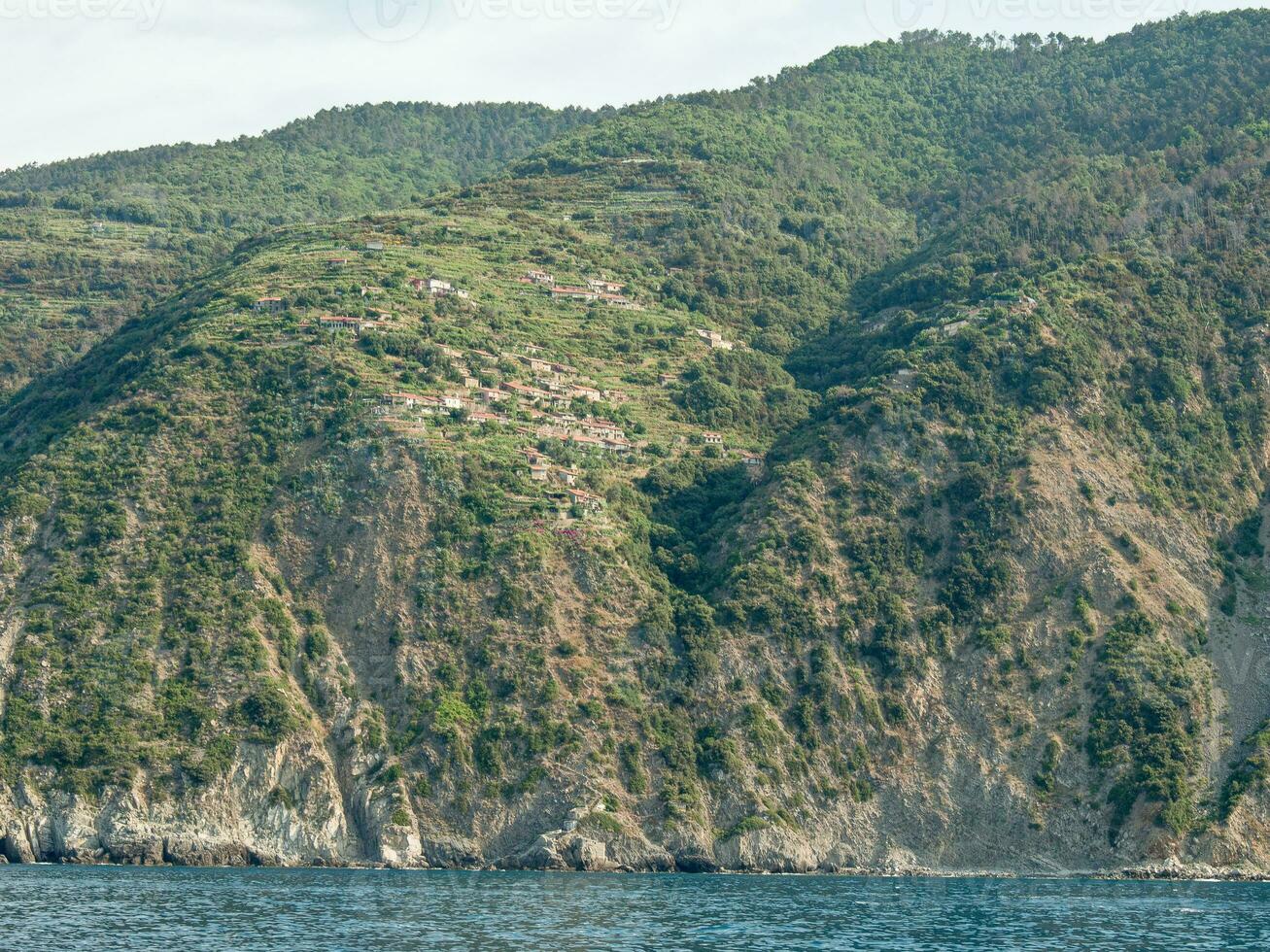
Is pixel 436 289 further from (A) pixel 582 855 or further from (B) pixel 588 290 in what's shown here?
(A) pixel 582 855

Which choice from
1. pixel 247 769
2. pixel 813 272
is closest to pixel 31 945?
pixel 247 769

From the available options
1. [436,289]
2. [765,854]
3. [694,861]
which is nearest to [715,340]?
[436,289]

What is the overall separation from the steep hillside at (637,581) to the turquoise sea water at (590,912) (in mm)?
6547

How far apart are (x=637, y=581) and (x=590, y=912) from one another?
42.0 m

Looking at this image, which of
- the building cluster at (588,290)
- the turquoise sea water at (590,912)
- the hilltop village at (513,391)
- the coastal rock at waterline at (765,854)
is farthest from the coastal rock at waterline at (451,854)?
the building cluster at (588,290)

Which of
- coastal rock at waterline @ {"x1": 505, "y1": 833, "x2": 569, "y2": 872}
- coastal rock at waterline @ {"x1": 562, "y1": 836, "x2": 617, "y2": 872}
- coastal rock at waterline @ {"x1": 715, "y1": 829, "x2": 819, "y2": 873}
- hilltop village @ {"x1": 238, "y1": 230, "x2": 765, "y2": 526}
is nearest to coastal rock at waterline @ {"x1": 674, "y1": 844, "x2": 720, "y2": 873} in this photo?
coastal rock at waterline @ {"x1": 715, "y1": 829, "x2": 819, "y2": 873}

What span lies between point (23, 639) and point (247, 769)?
1662cm

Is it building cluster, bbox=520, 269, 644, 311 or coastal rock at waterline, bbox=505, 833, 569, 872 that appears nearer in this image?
coastal rock at waterline, bbox=505, 833, 569, 872

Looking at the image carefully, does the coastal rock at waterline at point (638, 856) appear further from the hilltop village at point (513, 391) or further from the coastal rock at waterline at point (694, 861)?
the hilltop village at point (513, 391)

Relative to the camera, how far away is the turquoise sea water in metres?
74.6

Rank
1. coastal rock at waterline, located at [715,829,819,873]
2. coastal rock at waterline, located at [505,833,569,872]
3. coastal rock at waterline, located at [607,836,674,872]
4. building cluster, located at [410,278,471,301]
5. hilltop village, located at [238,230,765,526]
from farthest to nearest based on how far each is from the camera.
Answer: building cluster, located at [410,278,471,301] < hilltop village, located at [238,230,765,526] < coastal rock at waterline, located at [715,829,819,873] < coastal rock at waterline, located at [607,836,674,872] < coastal rock at waterline, located at [505,833,569,872]

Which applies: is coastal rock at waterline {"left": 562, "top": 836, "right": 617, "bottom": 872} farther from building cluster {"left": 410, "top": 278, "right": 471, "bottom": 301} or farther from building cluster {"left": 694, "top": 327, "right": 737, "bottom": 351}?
building cluster {"left": 694, "top": 327, "right": 737, "bottom": 351}

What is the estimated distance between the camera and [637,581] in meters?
124

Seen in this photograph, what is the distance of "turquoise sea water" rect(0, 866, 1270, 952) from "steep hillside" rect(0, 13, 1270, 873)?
6.55 m
